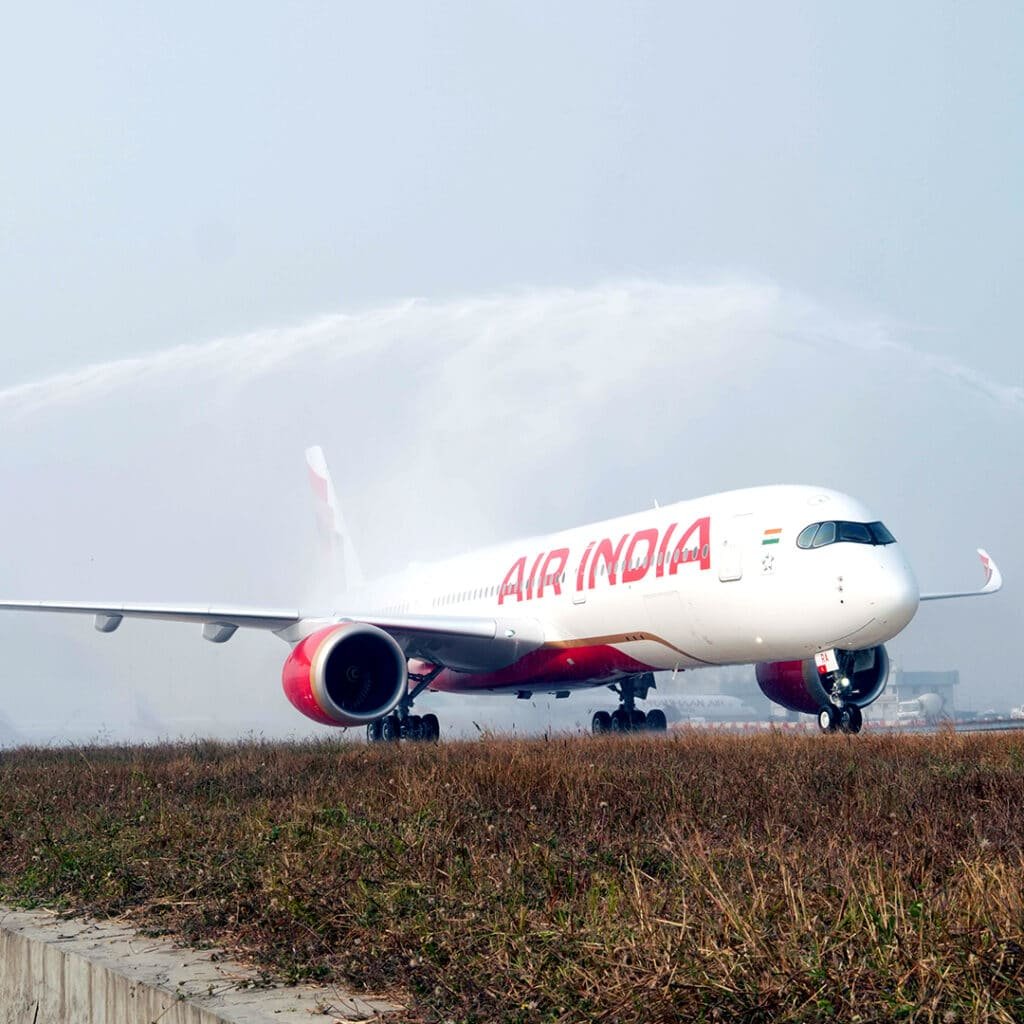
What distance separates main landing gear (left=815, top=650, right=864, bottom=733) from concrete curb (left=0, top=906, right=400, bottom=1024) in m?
12.0

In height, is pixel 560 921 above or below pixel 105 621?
below

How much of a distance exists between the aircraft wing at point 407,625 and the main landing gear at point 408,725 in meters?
0.50

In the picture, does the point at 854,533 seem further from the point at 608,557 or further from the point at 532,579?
the point at 532,579

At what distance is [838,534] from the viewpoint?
627 inches

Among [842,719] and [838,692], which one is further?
[838,692]

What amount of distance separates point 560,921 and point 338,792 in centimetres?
470

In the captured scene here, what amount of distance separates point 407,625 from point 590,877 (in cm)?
1543

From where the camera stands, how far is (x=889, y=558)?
15.9 metres

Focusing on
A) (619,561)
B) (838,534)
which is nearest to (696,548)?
(619,561)

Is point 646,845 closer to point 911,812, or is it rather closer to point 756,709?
point 911,812

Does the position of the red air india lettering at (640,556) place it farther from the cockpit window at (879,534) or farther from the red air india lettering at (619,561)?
the cockpit window at (879,534)

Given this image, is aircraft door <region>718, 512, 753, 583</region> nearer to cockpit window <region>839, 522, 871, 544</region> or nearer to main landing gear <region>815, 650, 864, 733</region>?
cockpit window <region>839, 522, 871, 544</region>

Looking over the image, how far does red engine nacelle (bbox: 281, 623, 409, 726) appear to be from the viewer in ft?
59.3

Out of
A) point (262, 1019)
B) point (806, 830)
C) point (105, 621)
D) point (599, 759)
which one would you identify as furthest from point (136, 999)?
point (105, 621)
